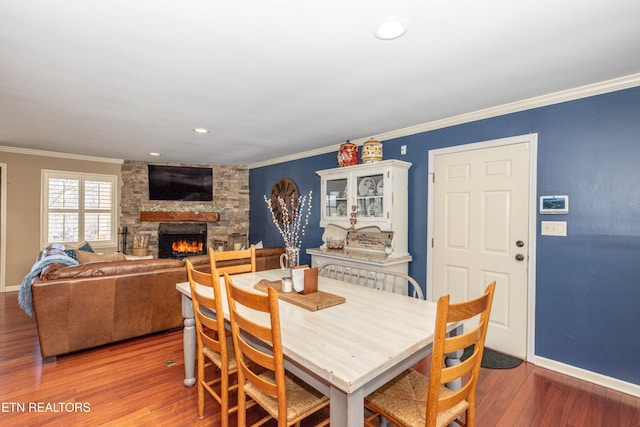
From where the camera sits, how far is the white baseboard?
2250 mm

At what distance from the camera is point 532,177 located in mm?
2688

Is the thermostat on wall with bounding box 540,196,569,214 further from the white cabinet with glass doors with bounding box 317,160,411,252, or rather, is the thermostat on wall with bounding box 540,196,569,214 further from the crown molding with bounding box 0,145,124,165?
the crown molding with bounding box 0,145,124,165

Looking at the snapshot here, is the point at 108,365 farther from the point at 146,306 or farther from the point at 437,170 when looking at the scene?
the point at 437,170

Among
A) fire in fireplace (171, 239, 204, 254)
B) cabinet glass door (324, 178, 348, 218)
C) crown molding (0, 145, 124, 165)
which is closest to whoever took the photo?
cabinet glass door (324, 178, 348, 218)

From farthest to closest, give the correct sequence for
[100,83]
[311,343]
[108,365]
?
[108,365], [100,83], [311,343]

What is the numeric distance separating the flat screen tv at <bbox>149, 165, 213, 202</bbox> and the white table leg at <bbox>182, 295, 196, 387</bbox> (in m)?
4.40

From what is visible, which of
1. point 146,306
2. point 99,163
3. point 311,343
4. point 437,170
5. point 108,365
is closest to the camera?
point 311,343

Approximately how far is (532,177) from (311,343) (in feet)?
8.25

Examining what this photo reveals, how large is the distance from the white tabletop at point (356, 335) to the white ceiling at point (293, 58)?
152 cm

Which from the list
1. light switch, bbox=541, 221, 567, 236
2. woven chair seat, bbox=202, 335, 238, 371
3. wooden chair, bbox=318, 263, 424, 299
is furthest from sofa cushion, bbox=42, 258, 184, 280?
light switch, bbox=541, 221, 567, 236

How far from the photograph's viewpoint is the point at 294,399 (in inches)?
54.5

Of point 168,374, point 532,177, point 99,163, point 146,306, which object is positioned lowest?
point 168,374

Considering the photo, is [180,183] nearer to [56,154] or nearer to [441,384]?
[56,154]

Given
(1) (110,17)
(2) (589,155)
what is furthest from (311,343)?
(2) (589,155)
